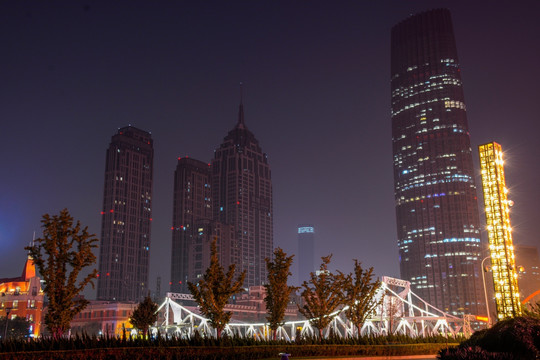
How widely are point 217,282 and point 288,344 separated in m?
7.07

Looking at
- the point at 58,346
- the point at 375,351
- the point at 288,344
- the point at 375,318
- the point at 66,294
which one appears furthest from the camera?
the point at 375,318

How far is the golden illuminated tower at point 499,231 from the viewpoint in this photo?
51719 mm

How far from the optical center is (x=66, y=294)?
94.9 ft

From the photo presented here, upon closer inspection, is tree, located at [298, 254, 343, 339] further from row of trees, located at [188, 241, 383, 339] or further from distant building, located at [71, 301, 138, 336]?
distant building, located at [71, 301, 138, 336]

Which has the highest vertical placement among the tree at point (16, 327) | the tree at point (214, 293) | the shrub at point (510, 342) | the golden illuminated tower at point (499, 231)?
the golden illuminated tower at point (499, 231)

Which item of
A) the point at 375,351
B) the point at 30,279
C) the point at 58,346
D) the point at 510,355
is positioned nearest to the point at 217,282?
the point at 375,351

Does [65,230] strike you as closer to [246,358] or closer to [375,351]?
[246,358]

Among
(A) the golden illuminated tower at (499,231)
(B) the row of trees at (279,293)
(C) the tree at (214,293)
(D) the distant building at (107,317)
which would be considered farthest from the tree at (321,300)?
(D) the distant building at (107,317)

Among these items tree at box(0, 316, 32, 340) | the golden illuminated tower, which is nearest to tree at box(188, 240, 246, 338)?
the golden illuminated tower

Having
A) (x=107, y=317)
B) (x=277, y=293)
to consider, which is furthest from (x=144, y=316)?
(x=107, y=317)

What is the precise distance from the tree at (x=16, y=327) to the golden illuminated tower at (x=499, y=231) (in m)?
92.5

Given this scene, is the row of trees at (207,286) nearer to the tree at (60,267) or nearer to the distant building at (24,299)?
the tree at (60,267)

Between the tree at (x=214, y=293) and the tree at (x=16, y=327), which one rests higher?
the tree at (x=214, y=293)

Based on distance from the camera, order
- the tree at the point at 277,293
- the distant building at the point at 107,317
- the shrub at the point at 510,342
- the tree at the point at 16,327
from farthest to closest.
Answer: the distant building at the point at 107,317 < the tree at the point at 16,327 < the tree at the point at 277,293 < the shrub at the point at 510,342
